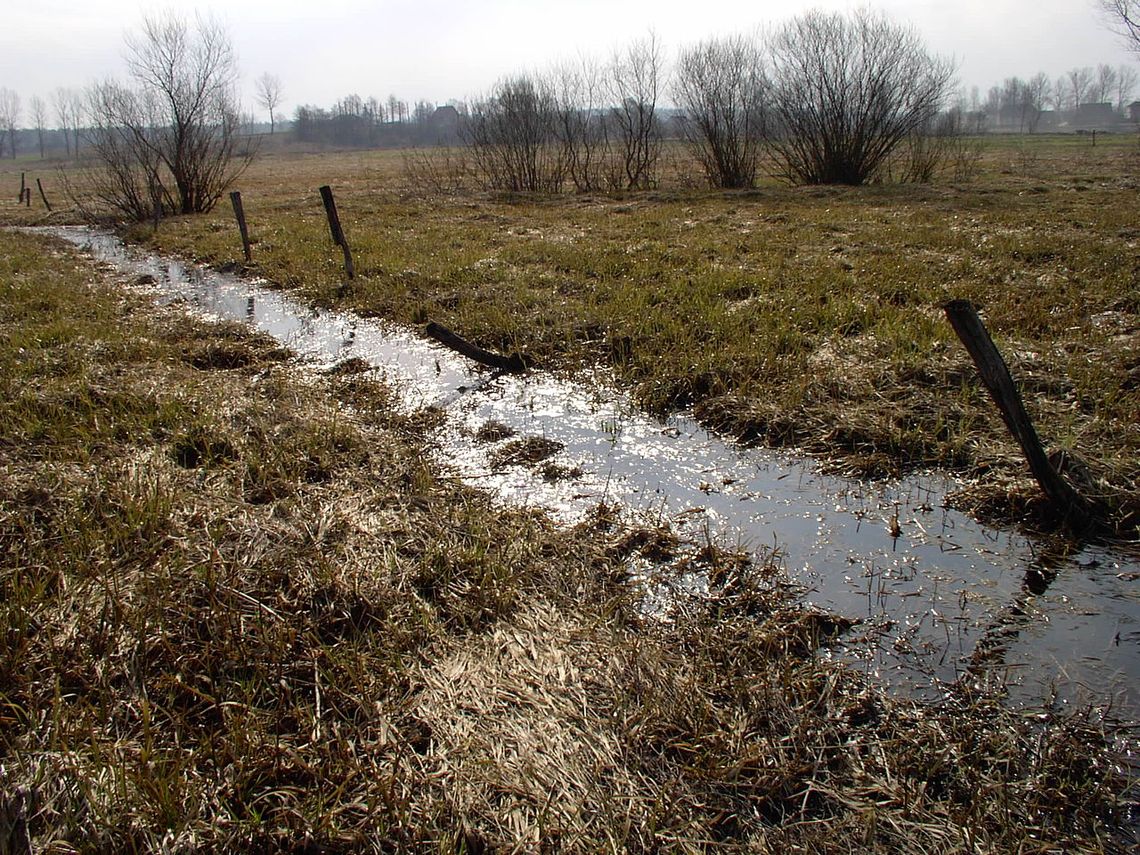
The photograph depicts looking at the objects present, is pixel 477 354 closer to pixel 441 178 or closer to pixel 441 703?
pixel 441 703

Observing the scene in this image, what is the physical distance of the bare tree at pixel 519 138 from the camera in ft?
81.5

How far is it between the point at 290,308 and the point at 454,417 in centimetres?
547

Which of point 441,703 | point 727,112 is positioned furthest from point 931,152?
point 441,703

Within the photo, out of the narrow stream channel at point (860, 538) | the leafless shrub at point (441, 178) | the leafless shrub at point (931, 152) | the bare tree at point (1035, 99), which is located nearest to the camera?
the narrow stream channel at point (860, 538)

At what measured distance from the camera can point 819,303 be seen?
792 cm

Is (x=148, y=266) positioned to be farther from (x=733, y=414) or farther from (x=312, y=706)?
(x=312, y=706)

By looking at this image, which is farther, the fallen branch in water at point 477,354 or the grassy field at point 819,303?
the fallen branch in water at point 477,354

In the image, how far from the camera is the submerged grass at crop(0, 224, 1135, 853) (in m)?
2.08

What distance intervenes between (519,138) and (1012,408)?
79.6 feet

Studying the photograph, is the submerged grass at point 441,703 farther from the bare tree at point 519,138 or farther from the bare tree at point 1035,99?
the bare tree at point 1035,99

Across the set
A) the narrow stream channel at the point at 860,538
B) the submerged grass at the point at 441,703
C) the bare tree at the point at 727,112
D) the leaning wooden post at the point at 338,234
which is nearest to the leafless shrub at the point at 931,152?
the bare tree at the point at 727,112

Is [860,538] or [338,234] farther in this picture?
[338,234]

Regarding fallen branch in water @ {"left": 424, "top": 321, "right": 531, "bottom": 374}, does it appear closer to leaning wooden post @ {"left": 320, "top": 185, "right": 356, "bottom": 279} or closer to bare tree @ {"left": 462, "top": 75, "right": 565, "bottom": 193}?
leaning wooden post @ {"left": 320, "top": 185, "right": 356, "bottom": 279}

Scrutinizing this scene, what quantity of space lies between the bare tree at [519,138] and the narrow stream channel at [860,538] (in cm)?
2078
